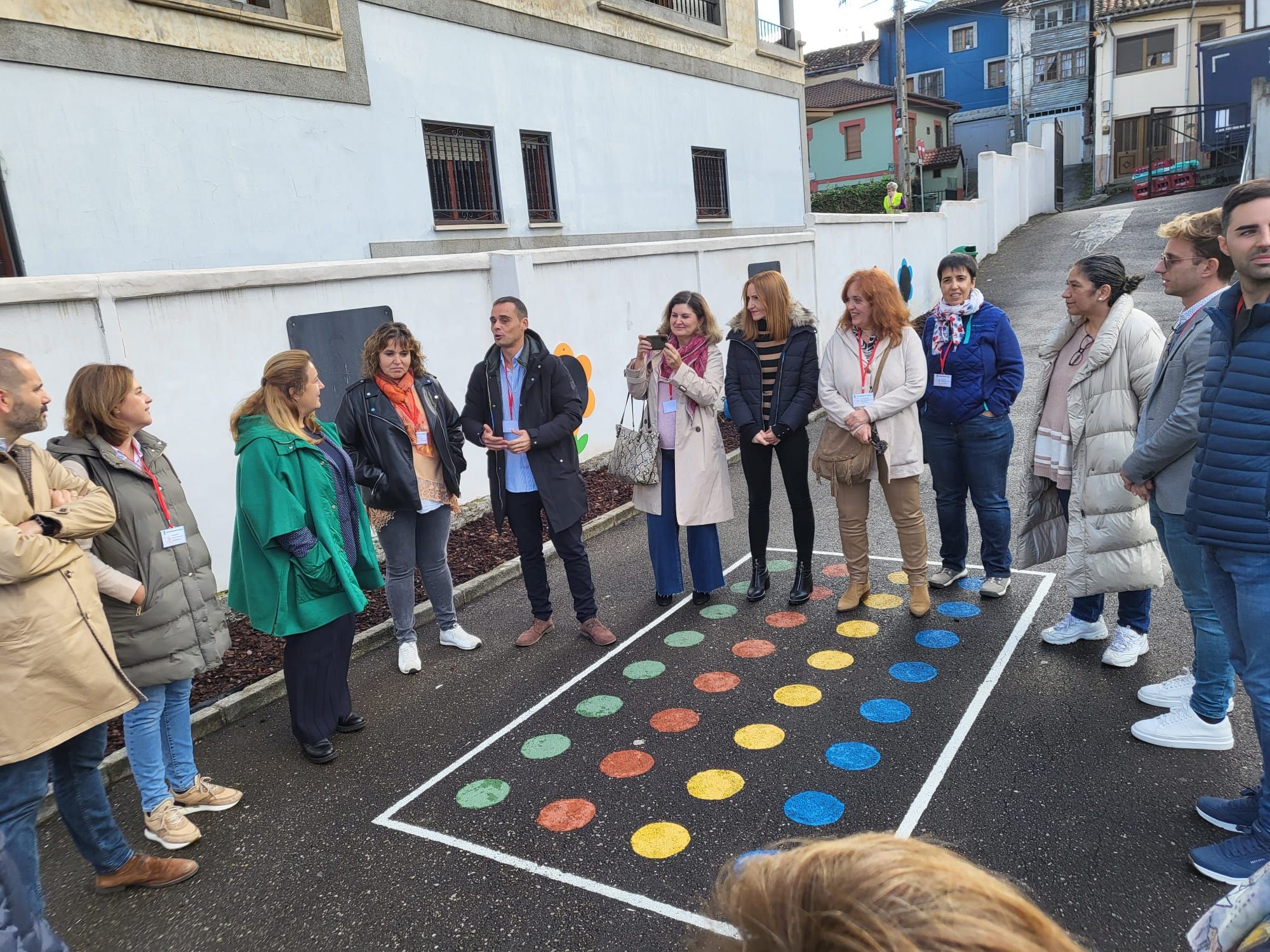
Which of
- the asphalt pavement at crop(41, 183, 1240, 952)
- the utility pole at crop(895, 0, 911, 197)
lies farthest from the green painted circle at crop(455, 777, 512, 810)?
the utility pole at crop(895, 0, 911, 197)

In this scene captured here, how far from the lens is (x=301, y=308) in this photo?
6801 mm

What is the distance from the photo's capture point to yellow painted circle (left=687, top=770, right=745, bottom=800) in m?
3.71

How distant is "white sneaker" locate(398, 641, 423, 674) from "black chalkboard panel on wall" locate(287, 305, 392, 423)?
95.1 inches

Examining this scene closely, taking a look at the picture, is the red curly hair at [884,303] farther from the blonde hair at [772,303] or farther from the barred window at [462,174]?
the barred window at [462,174]

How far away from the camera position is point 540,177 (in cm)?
1398

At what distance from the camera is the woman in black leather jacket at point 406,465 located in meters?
4.95

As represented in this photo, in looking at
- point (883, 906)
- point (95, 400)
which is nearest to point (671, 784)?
point (95, 400)

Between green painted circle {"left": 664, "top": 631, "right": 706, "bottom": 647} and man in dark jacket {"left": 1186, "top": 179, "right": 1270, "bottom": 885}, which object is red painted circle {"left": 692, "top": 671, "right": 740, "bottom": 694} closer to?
green painted circle {"left": 664, "top": 631, "right": 706, "bottom": 647}

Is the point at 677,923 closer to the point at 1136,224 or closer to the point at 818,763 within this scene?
the point at 818,763

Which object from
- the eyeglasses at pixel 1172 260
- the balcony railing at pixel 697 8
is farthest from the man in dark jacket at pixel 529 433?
the balcony railing at pixel 697 8

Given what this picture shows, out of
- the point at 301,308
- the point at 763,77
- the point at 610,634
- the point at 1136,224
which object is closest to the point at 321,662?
the point at 610,634

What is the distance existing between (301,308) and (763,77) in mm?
15315

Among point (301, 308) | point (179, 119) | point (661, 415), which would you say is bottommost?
point (661, 415)

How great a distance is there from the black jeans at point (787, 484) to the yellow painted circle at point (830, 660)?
89 cm
